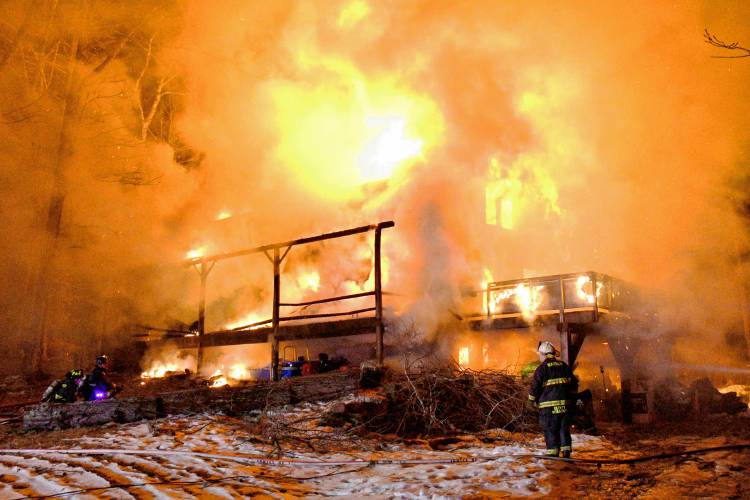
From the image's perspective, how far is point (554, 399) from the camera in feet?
24.6

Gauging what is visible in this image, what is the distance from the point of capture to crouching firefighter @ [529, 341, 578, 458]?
24.0 feet

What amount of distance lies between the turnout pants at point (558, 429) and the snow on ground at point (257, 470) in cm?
43

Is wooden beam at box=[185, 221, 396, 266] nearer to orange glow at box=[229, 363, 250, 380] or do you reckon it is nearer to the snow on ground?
orange glow at box=[229, 363, 250, 380]

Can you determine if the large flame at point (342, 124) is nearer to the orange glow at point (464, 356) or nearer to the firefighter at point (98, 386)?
the orange glow at point (464, 356)

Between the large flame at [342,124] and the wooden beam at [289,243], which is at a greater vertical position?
the large flame at [342,124]

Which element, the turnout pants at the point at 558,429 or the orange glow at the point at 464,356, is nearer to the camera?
the turnout pants at the point at 558,429

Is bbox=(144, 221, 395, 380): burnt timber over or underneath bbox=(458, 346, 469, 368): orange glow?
over

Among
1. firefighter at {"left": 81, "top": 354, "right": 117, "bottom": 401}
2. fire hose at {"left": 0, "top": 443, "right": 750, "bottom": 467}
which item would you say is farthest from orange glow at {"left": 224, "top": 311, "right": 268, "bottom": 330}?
fire hose at {"left": 0, "top": 443, "right": 750, "bottom": 467}

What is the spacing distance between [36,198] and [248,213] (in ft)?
19.3

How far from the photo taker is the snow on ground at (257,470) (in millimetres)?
5555

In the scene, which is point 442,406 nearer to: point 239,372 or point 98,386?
point 98,386

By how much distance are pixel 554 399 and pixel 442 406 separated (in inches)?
89.0

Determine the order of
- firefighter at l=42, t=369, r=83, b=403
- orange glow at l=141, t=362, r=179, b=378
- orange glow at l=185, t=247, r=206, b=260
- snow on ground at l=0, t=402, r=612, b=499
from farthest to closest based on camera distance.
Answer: orange glow at l=185, t=247, r=206, b=260
orange glow at l=141, t=362, r=179, b=378
firefighter at l=42, t=369, r=83, b=403
snow on ground at l=0, t=402, r=612, b=499

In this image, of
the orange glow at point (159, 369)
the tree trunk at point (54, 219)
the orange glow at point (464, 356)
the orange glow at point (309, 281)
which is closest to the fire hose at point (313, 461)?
the orange glow at point (464, 356)
